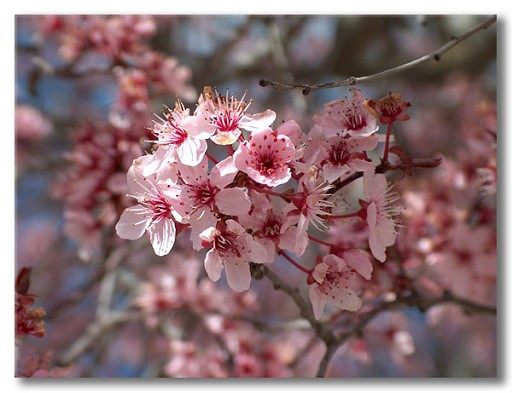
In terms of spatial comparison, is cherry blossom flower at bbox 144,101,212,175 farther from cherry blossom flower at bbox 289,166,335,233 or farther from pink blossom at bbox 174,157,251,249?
cherry blossom flower at bbox 289,166,335,233

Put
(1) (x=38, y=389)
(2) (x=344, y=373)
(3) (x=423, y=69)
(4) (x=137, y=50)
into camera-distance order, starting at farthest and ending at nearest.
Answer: (3) (x=423, y=69), (4) (x=137, y=50), (2) (x=344, y=373), (1) (x=38, y=389)

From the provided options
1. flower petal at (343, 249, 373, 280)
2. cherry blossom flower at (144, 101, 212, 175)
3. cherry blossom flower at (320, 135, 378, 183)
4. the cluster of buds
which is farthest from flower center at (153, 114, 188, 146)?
the cluster of buds

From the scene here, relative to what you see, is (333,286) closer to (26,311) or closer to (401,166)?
(401,166)

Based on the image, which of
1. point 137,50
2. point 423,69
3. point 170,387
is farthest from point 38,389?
point 423,69

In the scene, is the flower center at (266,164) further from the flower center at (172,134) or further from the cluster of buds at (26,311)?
the cluster of buds at (26,311)

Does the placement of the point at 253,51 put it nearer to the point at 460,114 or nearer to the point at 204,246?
the point at 460,114

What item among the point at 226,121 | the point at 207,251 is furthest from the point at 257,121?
the point at 207,251

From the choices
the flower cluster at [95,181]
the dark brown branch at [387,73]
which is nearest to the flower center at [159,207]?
the dark brown branch at [387,73]
